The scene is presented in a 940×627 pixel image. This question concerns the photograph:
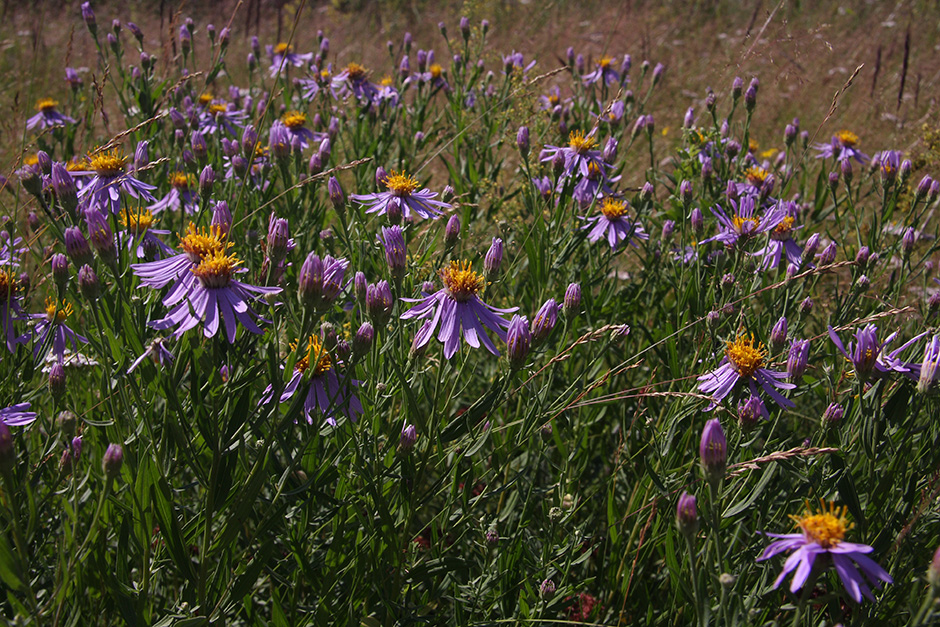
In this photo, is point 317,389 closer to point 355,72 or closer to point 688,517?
point 688,517

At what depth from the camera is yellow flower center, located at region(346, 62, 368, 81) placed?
4645 millimetres

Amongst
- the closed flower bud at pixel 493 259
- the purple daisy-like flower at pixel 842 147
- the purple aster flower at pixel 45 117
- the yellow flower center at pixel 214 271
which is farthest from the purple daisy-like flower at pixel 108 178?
the purple daisy-like flower at pixel 842 147

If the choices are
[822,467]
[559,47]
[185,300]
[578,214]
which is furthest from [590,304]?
[559,47]

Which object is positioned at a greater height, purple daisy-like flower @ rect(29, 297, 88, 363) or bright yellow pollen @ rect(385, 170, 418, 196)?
bright yellow pollen @ rect(385, 170, 418, 196)

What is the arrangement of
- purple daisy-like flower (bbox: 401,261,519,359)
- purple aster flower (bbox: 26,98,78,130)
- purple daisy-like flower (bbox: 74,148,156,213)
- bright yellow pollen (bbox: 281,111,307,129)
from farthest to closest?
purple aster flower (bbox: 26,98,78,130), bright yellow pollen (bbox: 281,111,307,129), purple daisy-like flower (bbox: 74,148,156,213), purple daisy-like flower (bbox: 401,261,519,359)

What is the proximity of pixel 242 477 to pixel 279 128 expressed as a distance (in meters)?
1.62

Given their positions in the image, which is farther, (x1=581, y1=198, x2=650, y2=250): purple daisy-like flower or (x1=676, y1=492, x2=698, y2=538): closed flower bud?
(x1=581, y1=198, x2=650, y2=250): purple daisy-like flower

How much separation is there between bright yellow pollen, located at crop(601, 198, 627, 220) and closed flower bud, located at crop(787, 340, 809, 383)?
158 cm

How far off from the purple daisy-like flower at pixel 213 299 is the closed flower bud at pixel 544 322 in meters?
0.77

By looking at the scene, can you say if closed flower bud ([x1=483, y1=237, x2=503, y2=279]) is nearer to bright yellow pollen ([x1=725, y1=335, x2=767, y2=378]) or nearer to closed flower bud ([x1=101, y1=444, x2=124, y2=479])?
bright yellow pollen ([x1=725, y1=335, x2=767, y2=378])

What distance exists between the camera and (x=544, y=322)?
1988 millimetres

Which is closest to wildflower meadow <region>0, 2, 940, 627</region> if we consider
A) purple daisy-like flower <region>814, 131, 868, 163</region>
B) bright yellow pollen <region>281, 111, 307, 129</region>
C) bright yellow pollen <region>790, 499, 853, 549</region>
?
bright yellow pollen <region>790, 499, 853, 549</region>

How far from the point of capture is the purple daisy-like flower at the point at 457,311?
2.08 meters

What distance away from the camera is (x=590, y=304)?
10.3 ft
